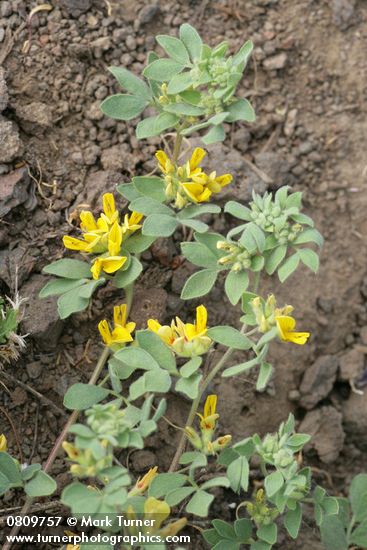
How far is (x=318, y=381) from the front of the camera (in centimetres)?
336

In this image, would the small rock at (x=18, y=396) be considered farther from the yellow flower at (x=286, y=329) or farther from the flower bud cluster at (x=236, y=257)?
the yellow flower at (x=286, y=329)

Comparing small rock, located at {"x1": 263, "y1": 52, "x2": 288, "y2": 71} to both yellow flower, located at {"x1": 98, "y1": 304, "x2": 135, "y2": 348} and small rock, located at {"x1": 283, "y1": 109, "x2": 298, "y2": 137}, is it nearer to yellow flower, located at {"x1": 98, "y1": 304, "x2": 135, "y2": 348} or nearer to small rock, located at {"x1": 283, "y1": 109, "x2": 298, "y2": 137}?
small rock, located at {"x1": 283, "y1": 109, "x2": 298, "y2": 137}

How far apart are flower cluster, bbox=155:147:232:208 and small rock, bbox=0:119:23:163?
56 centimetres

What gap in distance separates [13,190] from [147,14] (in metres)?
1.03

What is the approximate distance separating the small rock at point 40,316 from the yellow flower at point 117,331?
0.76 feet

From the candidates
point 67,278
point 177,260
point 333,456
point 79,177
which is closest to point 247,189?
point 177,260

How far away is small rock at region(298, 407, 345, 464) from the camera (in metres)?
3.29

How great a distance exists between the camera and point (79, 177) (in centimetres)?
322

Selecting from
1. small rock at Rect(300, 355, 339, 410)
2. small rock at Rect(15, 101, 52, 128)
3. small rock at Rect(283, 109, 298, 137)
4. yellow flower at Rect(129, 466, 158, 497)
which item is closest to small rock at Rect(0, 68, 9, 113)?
small rock at Rect(15, 101, 52, 128)

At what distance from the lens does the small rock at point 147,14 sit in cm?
349

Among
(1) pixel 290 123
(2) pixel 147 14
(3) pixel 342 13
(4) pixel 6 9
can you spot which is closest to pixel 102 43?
(2) pixel 147 14

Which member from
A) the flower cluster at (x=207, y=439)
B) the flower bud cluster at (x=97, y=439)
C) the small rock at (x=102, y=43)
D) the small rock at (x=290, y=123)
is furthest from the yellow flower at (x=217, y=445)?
the small rock at (x=102, y=43)

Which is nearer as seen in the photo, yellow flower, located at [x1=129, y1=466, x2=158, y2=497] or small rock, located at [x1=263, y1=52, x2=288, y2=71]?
yellow flower, located at [x1=129, y1=466, x2=158, y2=497]

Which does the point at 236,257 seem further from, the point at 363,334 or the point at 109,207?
the point at 363,334
